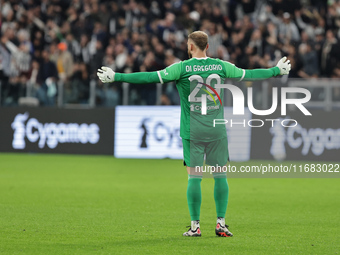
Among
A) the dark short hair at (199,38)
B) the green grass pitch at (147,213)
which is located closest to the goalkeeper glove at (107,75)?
the dark short hair at (199,38)

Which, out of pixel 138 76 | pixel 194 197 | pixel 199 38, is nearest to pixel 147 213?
pixel 194 197

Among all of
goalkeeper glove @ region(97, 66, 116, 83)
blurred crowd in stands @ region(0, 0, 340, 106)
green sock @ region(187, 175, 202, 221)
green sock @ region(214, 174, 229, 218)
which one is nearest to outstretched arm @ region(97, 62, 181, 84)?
goalkeeper glove @ region(97, 66, 116, 83)

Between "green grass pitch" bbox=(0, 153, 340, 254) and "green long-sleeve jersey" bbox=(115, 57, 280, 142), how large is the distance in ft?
3.70

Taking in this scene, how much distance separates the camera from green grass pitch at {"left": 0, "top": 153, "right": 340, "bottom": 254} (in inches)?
267

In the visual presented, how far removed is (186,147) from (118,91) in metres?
12.3

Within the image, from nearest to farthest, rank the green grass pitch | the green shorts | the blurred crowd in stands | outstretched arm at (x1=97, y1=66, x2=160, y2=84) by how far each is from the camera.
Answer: the green grass pitch → outstretched arm at (x1=97, y1=66, x2=160, y2=84) → the green shorts → the blurred crowd in stands

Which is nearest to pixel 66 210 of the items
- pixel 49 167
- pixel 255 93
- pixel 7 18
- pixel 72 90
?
pixel 49 167

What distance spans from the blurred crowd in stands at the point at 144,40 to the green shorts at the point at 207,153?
454 inches

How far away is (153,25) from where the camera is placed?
21516mm

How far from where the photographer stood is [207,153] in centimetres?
742

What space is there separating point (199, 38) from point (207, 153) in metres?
1.23

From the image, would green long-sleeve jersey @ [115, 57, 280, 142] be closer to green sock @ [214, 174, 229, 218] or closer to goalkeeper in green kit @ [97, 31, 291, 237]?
goalkeeper in green kit @ [97, 31, 291, 237]

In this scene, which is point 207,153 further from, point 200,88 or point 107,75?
point 107,75

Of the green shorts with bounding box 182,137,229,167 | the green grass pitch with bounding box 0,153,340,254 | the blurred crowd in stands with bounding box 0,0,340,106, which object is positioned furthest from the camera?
the blurred crowd in stands with bounding box 0,0,340,106
